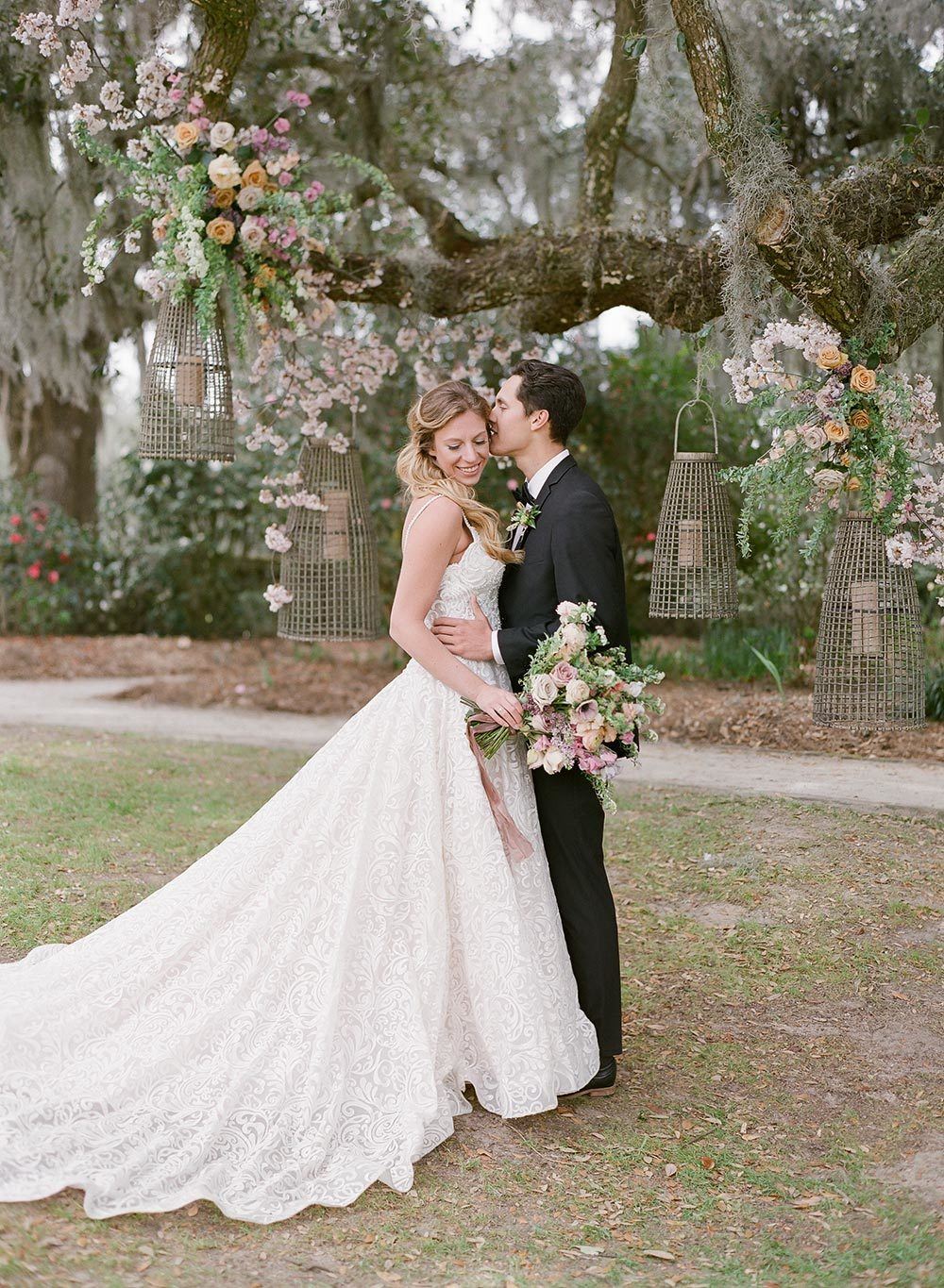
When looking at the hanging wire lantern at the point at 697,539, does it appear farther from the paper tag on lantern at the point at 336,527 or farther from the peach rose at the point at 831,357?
the paper tag on lantern at the point at 336,527

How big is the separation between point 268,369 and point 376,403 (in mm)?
3415

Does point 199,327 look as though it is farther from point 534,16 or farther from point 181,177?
point 534,16

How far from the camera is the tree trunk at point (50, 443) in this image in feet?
38.3

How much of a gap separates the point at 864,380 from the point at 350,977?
2620 millimetres

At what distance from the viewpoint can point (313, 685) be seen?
30.6 ft

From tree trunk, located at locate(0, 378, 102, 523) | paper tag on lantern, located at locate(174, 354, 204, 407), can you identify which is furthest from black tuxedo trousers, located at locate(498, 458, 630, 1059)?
tree trunk, located at locate(0, 378, 102, 523)

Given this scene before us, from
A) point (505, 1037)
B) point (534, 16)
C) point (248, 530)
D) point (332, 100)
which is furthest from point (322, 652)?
point (505, 1037)

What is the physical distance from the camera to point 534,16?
24.0 ft

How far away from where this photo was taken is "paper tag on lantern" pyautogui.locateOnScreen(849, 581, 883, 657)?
4.43 metres

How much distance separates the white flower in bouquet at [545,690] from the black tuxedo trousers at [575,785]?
8.3 inches

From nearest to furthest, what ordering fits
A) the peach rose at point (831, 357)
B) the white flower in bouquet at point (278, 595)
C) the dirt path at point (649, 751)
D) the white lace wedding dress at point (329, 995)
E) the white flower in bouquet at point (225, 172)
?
the white lace wedding dress at point (329, 995), the peach rose at point (831, 357), the white flower in bouquet at point (225, 172), the white flower in bouquet at point (278, 595), the dirt path at point (649, 751)

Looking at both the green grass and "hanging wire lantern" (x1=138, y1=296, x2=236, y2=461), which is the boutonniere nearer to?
the green grass

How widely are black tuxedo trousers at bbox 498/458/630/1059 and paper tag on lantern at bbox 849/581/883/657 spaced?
139 cm

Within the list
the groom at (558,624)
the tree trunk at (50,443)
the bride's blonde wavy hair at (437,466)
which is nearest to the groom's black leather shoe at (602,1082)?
the groom at (558,624)
